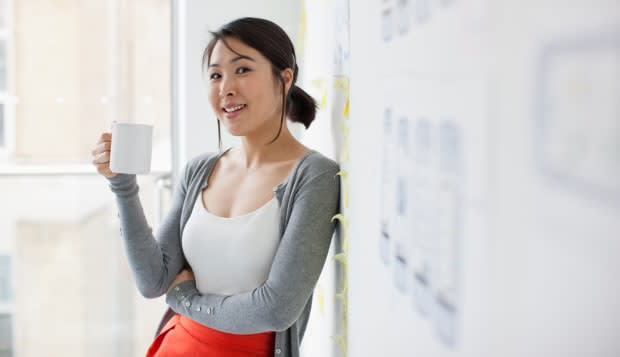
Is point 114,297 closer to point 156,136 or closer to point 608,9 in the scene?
point 156,136

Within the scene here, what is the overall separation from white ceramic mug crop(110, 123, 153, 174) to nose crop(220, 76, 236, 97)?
162 mm

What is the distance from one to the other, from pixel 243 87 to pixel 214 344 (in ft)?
1.61

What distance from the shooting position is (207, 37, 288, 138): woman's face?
120cm

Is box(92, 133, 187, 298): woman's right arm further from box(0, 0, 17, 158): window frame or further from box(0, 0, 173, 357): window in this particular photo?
box(0, 0, 17, 158): window frame

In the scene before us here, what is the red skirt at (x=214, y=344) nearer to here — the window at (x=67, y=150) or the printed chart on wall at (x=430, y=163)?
the printed chart on wall at (x=430, y=163)

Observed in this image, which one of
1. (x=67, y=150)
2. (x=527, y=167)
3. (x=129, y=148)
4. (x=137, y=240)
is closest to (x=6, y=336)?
(x=67, y=150)

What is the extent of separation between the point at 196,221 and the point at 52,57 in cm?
140

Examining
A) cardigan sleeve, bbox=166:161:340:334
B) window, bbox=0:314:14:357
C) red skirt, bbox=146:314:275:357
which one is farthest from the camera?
window, bbox=0:314:14:357

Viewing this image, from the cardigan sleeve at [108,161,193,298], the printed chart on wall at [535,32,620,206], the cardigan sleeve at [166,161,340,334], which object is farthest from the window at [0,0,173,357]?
the printed chart on wall at [535,32,620,206]

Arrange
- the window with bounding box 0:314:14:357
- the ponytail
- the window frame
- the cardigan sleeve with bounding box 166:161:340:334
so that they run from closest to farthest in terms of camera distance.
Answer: the cardigan sleeve with bounding box 166:161:340:334 < the ponytail < the window frame < the window with bounding box 0:314:14:357

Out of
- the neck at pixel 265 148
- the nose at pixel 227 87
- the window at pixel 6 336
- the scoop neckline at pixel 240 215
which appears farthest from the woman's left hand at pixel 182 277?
the window at pixel 6 336

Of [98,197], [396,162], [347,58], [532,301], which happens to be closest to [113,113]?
[98,197]

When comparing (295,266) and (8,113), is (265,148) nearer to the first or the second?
(295,266)

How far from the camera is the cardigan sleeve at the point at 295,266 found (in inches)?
42.3
